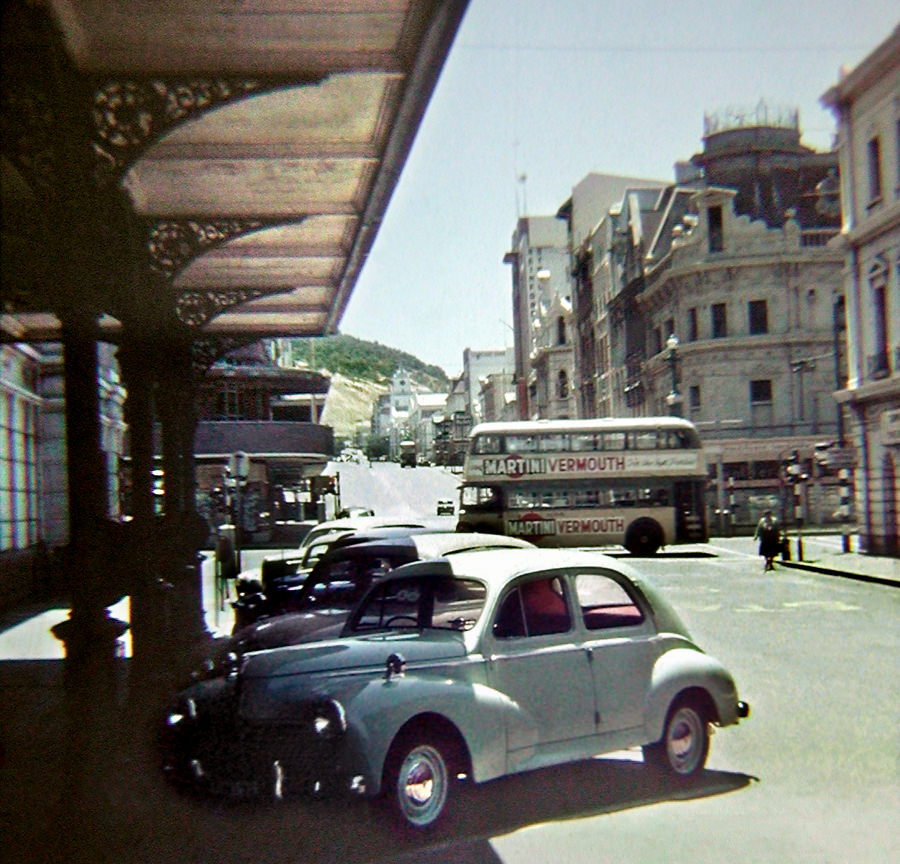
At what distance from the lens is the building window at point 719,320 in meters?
53.9

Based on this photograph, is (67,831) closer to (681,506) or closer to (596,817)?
(596,817)

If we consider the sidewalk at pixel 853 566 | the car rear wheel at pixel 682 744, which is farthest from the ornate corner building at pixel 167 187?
the sidewalk at pixel 853 566

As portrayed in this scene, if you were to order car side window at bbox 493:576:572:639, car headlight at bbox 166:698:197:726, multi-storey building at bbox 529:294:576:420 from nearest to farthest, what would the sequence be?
car headlight at bbox 166:698:197:726 < car side window at bbox 493:576:572:639 < multi-storey building at bbox 529:294:576:420

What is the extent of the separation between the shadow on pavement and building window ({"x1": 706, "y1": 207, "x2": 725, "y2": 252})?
48.1 metres

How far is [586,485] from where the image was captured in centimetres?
3769

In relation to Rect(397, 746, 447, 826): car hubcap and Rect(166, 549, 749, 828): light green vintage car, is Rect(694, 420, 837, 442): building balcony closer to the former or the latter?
Rect(166, 549, 749, 828): light green vintage car

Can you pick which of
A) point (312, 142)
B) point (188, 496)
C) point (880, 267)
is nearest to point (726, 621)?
point (188, 496)

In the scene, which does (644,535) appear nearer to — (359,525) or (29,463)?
(29,463)

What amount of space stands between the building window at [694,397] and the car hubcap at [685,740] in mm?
46668

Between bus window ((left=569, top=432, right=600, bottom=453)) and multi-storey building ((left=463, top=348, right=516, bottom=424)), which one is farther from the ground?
multi-storey building ((left=463, top=348, right=516, bottom=424))

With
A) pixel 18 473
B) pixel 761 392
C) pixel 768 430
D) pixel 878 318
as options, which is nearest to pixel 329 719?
pixel 18 473

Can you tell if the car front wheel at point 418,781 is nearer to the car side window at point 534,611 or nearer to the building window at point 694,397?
the car side window at point 534,611

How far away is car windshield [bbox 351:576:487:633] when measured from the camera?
7.79 metres

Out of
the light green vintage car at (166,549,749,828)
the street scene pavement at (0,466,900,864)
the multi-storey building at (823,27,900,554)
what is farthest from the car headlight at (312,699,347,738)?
the multi-storey building at (823,27,900,554)
